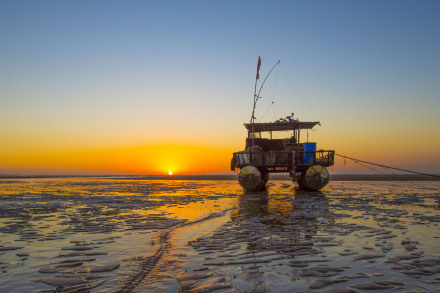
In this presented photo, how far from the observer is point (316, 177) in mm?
24656

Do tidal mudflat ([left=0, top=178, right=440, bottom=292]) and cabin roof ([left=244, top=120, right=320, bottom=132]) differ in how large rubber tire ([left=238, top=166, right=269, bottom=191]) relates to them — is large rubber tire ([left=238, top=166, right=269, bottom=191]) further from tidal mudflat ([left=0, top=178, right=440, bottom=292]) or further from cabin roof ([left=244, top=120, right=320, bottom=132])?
tidal mudflat ([left=0, top=178, right=440, bottom=292])

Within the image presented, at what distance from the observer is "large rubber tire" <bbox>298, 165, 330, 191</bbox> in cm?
2459

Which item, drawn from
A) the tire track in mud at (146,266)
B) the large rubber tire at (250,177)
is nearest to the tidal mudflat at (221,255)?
the tire track in mud at (146,266)

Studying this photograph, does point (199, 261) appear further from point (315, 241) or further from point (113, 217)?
point (113, 217)

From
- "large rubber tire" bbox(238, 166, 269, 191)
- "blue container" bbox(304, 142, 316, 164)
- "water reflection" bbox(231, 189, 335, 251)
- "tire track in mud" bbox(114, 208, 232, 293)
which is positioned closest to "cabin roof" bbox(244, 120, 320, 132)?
"blue container" bbox(304, 142, 316, 164)

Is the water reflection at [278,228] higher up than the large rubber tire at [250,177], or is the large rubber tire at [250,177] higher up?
the large rubber tire at [250,177]

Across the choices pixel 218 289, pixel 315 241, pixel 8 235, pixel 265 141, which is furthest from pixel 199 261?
pixel 265 141

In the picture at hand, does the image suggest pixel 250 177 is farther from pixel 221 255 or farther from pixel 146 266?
pixel 146 266

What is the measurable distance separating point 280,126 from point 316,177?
586 centimetres

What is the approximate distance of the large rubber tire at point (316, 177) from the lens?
24.6m

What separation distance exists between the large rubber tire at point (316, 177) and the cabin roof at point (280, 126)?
4.08 metres

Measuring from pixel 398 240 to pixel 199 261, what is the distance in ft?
16.3

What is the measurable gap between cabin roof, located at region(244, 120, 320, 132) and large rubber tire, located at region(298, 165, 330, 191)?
4081 mm

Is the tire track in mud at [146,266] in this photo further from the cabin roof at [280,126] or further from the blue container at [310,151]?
the cabin roof at [280,126]
